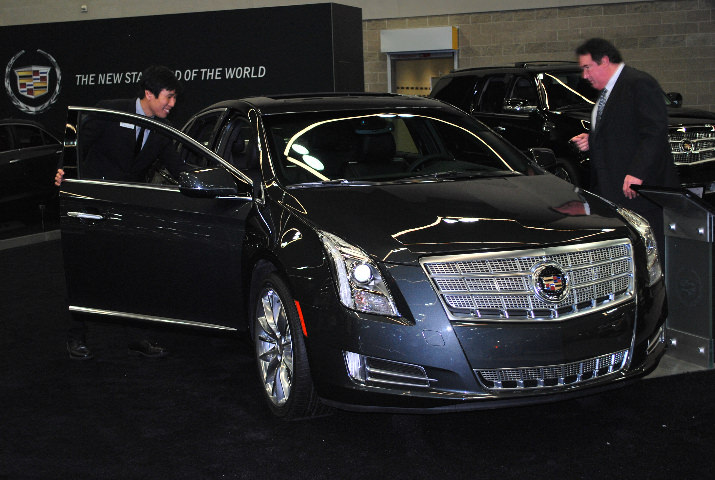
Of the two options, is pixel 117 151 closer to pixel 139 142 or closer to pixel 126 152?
pixel 126 152

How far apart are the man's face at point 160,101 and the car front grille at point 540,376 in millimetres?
3188

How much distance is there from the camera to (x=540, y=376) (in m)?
4.13

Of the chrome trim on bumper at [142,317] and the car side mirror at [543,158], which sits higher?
the car side mirror at [543,158]

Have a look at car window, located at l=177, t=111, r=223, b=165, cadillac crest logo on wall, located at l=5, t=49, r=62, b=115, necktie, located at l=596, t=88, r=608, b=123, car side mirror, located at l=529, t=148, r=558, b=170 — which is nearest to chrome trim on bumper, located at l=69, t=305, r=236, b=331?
car window, located at l=177, t=111, r=223, b=165

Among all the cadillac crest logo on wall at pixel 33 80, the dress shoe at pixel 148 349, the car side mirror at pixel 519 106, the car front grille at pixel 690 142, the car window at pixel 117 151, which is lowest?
the dress shoe at pixel 148 349

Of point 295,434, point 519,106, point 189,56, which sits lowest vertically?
point 295,434

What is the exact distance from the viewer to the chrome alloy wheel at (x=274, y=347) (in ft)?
15.4

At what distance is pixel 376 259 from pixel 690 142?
7.47 m

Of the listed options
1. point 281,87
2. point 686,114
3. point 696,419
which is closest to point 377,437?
point 696,419

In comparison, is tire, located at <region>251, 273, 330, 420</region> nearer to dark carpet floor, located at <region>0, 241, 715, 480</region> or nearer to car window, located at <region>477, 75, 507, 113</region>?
dark carpet floor, located at <region>0, 241, 715, 480</region>

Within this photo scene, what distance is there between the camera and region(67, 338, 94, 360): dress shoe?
20.0ft

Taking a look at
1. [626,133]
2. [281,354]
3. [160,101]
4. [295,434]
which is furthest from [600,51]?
[295,434]

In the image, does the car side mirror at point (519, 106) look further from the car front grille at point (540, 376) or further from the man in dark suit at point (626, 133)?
the car front grille at point (540, 376)

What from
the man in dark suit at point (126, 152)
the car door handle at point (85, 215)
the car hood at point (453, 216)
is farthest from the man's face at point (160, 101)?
the car hood at point (453, 216)
